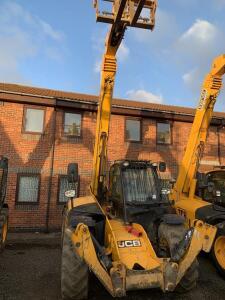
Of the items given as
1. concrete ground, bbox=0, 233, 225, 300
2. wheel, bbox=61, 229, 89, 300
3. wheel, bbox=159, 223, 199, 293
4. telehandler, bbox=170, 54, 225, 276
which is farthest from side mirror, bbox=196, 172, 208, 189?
wheel, bbox=61, 229, 89, 300

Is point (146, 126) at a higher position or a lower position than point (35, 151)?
higher

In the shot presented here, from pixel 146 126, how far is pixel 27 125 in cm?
574

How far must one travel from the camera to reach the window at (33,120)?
561 inches

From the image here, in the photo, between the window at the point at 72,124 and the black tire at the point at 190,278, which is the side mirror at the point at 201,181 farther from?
the window at the point at 72,124

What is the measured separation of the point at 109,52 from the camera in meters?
8.98

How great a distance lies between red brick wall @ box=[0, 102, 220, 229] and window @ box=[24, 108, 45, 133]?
227 mm

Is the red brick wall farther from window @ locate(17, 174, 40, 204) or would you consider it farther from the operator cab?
the operator cab

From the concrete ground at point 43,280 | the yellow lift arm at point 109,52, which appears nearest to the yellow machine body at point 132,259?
the concrete ground at point 43,280

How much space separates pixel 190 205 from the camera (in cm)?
977

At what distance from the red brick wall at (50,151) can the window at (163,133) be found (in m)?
0.32

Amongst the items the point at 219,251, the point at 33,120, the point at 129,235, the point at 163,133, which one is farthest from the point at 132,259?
the point at 163,133

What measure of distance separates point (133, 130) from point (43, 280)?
9618 millimetres

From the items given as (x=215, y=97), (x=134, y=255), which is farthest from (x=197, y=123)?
(x=134, y=255)

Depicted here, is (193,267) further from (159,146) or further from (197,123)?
(159,146)
